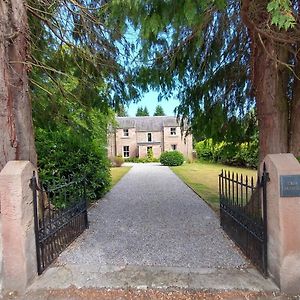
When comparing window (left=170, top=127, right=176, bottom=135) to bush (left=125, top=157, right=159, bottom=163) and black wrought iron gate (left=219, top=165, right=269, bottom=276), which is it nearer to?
bush (left=125, top=157, right=159, bottom=163)

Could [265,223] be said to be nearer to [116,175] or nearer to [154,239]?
[154,239]

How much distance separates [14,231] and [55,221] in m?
0.99

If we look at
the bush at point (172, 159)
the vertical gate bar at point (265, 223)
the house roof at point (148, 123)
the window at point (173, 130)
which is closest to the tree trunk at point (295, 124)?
the vertical gate bar at point (265, 223)

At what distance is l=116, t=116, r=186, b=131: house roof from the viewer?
4303cm

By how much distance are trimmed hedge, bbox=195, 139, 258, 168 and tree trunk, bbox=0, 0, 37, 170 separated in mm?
4662

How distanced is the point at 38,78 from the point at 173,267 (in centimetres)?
507

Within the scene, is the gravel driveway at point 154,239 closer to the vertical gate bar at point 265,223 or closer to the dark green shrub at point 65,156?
the vertical gate bar at point 265,223

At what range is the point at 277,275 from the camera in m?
3.46

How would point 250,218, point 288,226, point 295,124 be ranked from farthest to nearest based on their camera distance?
point 295,124 < point 250,218 < point 288,226

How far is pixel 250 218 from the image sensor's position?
4.22 metres

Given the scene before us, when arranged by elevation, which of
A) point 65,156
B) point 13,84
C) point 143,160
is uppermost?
point 13,84

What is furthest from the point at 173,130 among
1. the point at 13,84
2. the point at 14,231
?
the point at 14,231

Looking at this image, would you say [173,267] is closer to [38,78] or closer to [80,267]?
[80,267]

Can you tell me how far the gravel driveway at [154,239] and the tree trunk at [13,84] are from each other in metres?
1.99
